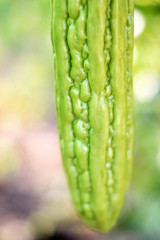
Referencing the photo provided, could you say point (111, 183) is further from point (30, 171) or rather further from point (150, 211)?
point (30, 171)

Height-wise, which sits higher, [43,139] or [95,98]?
[95,98]

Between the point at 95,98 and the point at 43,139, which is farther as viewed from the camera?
the point at 43,139

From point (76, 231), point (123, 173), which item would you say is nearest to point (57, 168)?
point (76, 231)

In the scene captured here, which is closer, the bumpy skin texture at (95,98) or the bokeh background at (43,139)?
the bumpy skin texture at (95,98)

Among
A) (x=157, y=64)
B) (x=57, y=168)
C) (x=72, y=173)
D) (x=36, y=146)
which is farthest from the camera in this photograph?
(x=36, y=146)
